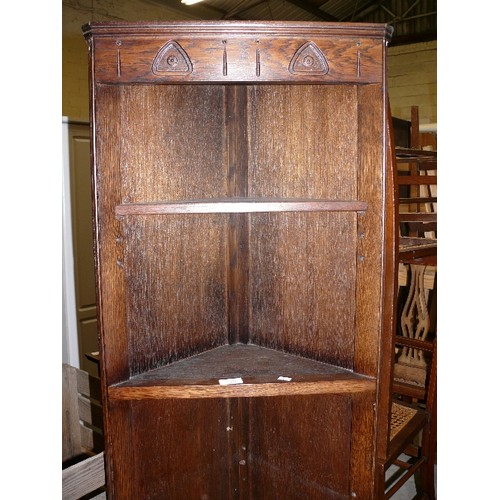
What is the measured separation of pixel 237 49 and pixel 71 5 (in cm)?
530

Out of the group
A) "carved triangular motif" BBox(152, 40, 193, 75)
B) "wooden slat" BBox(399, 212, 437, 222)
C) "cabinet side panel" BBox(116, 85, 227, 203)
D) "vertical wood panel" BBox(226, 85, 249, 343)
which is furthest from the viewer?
"wooden slat" BBox(399, 212, 437, 222)

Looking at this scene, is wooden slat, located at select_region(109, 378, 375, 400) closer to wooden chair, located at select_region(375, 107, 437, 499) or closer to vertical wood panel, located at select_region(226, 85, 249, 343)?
wooden chair, located at select_region(375, 107, 437, 499)

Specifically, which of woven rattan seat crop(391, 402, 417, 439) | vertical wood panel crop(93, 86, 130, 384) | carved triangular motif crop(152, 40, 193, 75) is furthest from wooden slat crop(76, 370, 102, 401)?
carved triangular motif crop(152, 40, 193, 75)

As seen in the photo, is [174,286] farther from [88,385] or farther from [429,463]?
[429,463]

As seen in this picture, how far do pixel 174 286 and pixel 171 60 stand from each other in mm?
666

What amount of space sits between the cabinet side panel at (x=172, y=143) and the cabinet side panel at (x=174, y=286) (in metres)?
0.09

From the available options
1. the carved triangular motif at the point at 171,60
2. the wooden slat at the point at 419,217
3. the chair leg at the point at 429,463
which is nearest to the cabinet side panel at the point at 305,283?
the carved triangular motif at the point at 171,60

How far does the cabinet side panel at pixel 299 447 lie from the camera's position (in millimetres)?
1570

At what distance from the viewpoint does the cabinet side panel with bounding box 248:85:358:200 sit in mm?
1472

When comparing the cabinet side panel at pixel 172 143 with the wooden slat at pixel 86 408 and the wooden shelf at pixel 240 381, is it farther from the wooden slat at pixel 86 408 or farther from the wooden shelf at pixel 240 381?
Result: the wooden slat at pixel 86 408

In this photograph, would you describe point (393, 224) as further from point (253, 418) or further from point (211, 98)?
point (253, 418)

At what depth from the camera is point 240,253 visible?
174 cm

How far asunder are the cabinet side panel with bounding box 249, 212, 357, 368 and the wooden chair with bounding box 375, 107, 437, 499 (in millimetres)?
171
